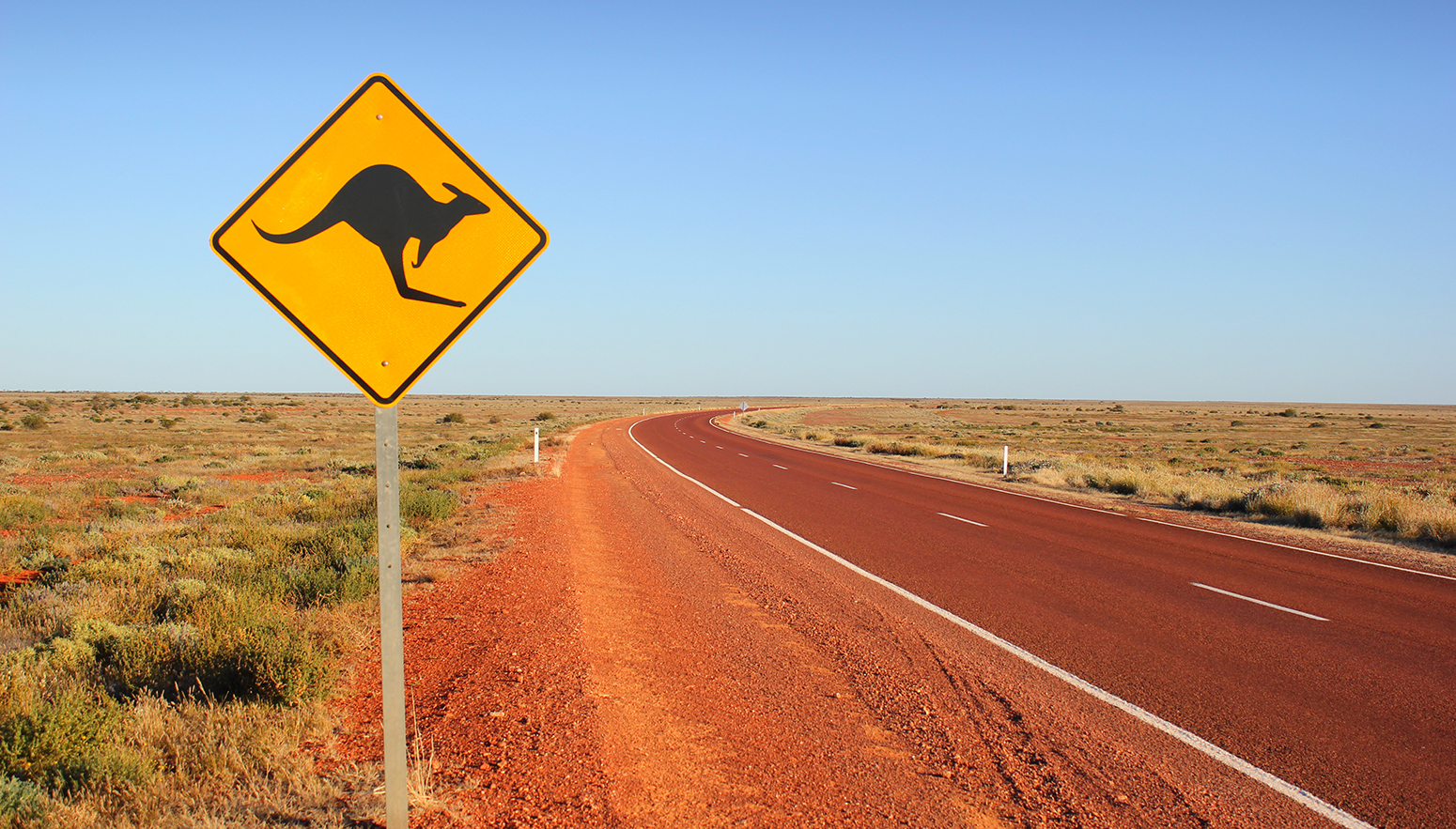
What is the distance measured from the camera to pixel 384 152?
110 inches

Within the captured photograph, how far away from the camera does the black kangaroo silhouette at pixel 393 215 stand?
2.72 meters

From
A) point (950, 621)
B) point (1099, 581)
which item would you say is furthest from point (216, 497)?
point (1099, 581)

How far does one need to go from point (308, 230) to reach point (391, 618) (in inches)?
55.0

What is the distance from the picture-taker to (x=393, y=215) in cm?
279

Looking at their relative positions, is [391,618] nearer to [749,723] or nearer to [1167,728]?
[749,723]

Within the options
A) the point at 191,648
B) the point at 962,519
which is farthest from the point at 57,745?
the point at 962,519

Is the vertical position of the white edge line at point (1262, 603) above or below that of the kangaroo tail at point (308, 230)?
below

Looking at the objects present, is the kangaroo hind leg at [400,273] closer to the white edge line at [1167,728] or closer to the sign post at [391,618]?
the sign post at [391,618]

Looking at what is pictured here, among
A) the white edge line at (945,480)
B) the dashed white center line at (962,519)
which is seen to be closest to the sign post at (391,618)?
the dashed white center line at (962,519)

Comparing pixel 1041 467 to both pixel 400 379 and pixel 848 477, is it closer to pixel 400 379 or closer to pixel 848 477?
pixel 848 477

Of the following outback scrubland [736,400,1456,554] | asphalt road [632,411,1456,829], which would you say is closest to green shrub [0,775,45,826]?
asphalt road [632,411,1456,829]

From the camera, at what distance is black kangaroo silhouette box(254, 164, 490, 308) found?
2717 mm

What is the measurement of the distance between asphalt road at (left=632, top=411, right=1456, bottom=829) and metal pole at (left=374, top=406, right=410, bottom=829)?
446 centimetres

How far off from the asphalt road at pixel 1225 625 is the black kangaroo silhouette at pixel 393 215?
16.6ft
